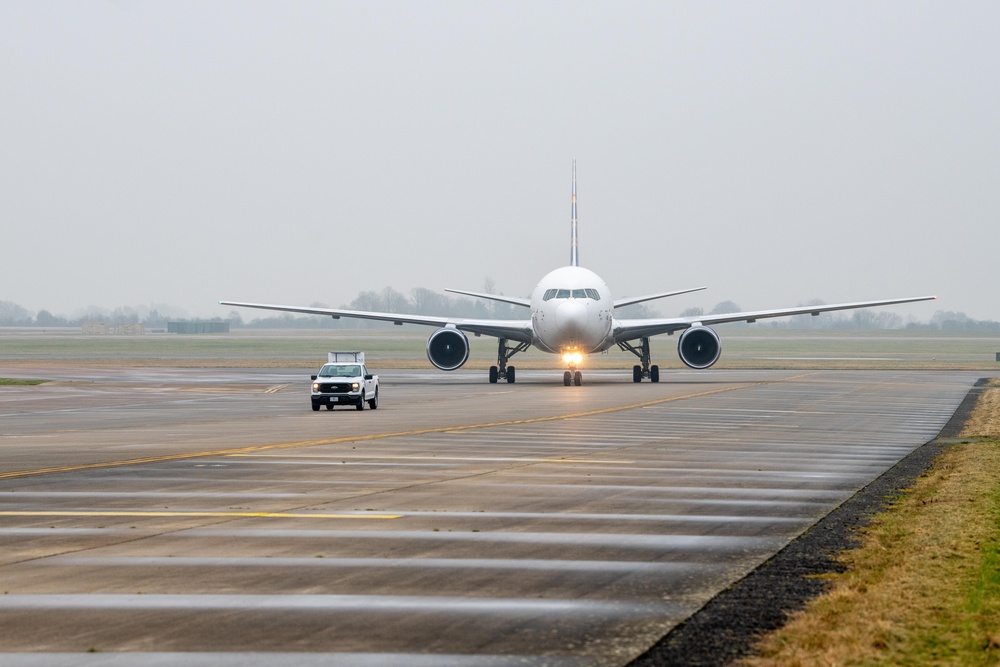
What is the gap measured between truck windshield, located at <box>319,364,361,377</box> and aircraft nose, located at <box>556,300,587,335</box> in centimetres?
1344

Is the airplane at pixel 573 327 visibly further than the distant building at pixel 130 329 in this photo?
No

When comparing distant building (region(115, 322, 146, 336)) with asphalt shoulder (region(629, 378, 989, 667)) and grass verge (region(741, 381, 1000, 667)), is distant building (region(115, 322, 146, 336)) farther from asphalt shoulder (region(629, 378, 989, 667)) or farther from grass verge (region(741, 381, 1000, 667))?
grass verge (region(741, 381, 1000, 667))

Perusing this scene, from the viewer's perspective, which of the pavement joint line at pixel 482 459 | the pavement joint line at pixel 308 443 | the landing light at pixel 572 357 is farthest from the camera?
the landing light at pixel 572 357

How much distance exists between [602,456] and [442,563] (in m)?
11.0

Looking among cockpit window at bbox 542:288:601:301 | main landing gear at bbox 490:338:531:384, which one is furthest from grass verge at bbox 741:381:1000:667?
main landing gear at bbox 490:338:531:384

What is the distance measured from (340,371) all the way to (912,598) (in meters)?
30.1

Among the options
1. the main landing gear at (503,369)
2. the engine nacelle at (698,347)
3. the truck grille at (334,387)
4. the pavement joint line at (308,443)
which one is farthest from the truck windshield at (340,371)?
the engine nacelle at (698,347)

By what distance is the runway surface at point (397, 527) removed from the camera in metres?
8.14

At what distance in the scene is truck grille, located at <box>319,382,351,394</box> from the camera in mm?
36375

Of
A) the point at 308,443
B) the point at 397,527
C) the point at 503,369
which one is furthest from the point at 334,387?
the point at 397,527

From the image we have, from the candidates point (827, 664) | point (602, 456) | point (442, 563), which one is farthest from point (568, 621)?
point (602, 456)

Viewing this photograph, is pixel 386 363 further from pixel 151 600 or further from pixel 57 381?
pixel 151 600

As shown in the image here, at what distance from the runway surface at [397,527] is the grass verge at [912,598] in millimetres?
850

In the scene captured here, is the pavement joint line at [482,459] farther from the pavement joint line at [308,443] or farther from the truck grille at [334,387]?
the truck grille at [334,387]
